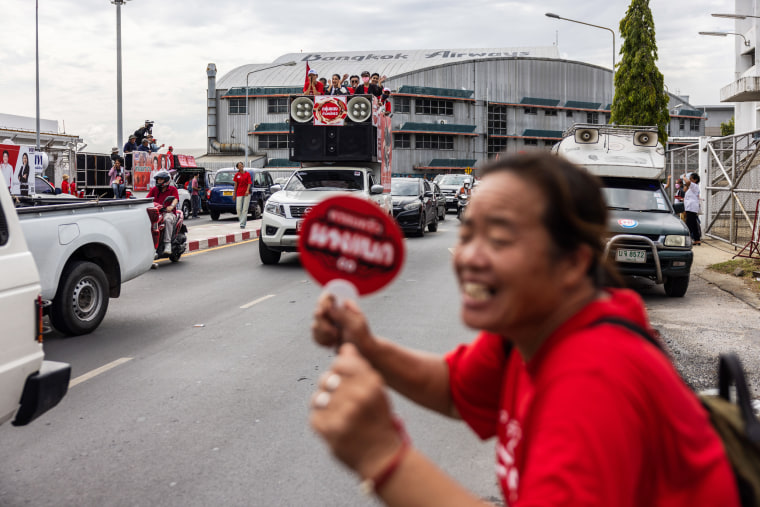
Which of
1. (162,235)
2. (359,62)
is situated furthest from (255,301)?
(359,62)

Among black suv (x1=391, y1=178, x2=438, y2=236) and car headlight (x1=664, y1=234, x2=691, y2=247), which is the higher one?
black suv (x1=391, y1=178, x2=438, y2=236)

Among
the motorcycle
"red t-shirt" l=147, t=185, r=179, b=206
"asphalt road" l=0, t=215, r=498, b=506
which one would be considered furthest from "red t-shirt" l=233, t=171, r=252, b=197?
"asphalt road" l=0, t=215, r=498, b=506

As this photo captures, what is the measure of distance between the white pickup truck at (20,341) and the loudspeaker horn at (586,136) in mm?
10243

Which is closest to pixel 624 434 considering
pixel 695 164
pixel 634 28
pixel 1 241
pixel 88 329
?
pixel 1 241

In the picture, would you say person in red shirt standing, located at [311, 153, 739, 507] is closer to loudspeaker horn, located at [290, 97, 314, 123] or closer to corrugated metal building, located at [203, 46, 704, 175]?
loudspeaker horn, located at [290, 97, 314, 123]

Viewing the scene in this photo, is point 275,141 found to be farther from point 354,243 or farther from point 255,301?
point 354,243

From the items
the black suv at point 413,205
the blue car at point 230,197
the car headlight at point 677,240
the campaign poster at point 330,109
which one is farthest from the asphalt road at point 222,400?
the blue car at point 230,197

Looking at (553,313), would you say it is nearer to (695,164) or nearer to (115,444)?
(115,444)

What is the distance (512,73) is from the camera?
75.4 m

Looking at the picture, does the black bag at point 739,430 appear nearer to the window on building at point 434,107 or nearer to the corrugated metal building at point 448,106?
the corrugated metal building at point 448,106

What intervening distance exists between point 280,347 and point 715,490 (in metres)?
6.24

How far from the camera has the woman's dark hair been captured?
1.35 m

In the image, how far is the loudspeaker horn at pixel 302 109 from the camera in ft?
54.7

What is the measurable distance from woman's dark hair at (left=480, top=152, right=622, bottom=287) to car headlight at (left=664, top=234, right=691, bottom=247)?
9.70 m
